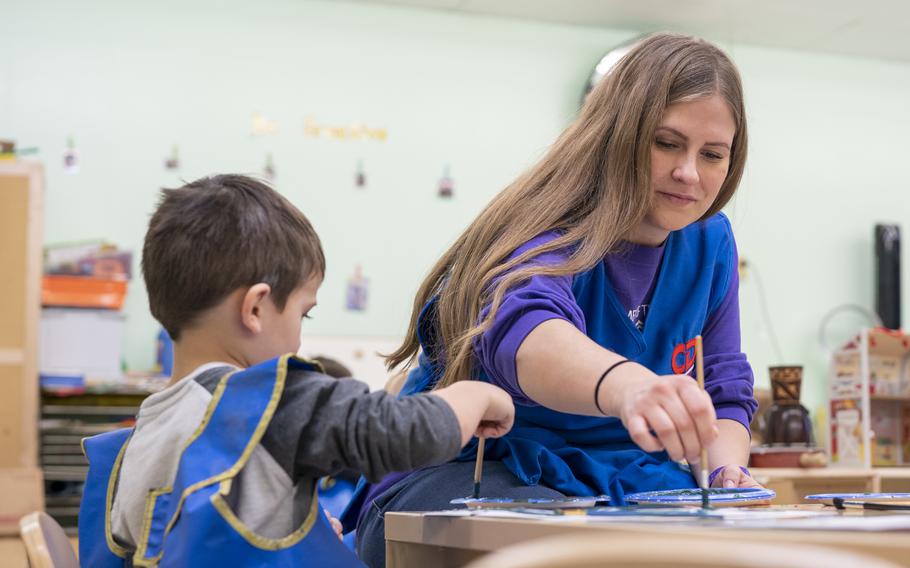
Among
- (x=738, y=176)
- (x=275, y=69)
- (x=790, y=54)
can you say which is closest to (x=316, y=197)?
(x=275, y=69)

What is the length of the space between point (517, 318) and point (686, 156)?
0.36 metres

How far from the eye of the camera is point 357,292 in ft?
14.2

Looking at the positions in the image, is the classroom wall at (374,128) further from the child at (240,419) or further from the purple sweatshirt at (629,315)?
the child at (240,419)

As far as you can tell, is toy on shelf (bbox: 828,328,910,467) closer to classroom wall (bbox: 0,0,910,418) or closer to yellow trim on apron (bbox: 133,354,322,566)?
classroom wall (bbox: 0,0,910,418)

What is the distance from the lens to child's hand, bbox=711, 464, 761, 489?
1.39 metres

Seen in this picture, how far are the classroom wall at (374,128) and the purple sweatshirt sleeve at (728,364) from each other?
241 cm

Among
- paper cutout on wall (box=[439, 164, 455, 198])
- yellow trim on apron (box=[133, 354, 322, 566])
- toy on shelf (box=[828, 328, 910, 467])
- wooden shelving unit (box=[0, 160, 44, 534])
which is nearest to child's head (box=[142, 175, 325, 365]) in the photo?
yellow trim on apron (box=[133, 354, 322, 566])

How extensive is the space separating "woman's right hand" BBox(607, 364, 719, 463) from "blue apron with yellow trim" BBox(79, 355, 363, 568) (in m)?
0.30

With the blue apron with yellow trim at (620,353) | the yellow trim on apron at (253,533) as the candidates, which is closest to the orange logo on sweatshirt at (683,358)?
the blue apron with yellow trim at (620,353)

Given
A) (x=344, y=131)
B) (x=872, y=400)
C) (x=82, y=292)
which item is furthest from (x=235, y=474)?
(x=344, y=131)

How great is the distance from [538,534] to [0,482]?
128 inches

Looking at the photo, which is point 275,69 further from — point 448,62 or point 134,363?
point 134,363

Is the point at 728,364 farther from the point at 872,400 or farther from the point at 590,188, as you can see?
the point at 872,400

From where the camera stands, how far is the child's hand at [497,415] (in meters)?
1.07
